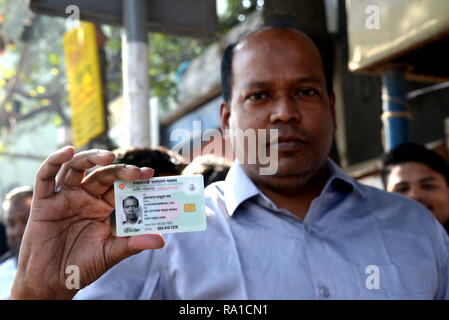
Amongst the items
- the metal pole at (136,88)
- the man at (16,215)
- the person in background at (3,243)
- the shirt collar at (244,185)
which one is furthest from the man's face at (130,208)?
the person in background at (3,243)

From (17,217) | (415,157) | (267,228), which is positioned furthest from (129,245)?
(17,217)

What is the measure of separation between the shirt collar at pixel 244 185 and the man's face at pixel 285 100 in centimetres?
4

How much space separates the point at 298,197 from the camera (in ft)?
5.51

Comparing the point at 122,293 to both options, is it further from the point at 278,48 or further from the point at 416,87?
the point at 416,87

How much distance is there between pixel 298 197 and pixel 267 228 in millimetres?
172

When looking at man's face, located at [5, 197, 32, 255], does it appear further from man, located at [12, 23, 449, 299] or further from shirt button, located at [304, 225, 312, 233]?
shirt button, located at [304, 225, 312, 233]

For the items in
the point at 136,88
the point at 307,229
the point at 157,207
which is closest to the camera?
the point at 157,207

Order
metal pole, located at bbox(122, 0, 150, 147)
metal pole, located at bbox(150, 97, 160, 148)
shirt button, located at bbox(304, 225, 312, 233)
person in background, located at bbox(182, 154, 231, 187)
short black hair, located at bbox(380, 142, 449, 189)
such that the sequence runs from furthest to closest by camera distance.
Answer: metal pole, located at bbox(150, 97, 160, 148), metal pole, located at bbox(122, 0, 150, 147), short black hair, located at bbox(380, 142, 449, 189), person in background, located at bbox(182, 154, 231, 187), shirt button, located at bbox(304, 225, 312, 233)

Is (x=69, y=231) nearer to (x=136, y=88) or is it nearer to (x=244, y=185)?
(x=244, y=185)

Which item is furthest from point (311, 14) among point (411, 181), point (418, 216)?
point (418, 216)

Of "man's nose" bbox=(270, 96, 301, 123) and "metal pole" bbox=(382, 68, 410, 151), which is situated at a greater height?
"metal pole" bbox=(382, 68, 410, 151)

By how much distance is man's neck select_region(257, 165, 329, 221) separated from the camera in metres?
1.65

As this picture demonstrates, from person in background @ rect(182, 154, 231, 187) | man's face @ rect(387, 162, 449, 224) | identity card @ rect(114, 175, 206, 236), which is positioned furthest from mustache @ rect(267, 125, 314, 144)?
man's face @ rect(387, 162, 449, 224)

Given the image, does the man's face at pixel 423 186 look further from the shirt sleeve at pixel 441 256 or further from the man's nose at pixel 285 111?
the man's nose at pixel 285 111
